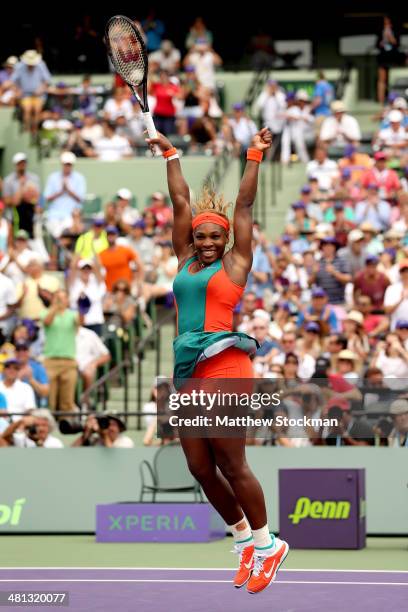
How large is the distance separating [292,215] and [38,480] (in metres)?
7.51

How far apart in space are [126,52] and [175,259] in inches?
415

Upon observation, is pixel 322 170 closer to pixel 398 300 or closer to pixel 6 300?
pixel 398 300

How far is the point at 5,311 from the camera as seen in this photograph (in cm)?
2000

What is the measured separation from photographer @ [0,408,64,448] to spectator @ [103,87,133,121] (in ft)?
34.1

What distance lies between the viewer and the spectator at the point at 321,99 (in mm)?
25875

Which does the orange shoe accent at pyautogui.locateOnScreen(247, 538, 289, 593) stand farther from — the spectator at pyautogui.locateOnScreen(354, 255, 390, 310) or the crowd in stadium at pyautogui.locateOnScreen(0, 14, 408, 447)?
the spectator at pyautogui.locateOnScreen(354, 255, 390, 310)

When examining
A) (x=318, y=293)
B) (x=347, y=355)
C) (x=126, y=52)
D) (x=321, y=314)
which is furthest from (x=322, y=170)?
(x=126, y=52)

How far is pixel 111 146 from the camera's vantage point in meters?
25.6

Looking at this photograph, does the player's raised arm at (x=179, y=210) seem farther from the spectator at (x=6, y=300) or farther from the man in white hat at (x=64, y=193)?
the man in white hat at (x=64, y=193)

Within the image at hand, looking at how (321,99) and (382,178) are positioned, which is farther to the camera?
(321,99)

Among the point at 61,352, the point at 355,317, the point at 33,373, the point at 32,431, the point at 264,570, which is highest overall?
the point at 264,570

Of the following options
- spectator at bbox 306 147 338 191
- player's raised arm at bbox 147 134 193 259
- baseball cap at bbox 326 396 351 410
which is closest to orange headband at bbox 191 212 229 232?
player's raised arm at bbox 147 134 193 259

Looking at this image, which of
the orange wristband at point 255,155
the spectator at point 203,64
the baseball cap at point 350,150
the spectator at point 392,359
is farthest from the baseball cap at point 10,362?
the spectator at point 203,64

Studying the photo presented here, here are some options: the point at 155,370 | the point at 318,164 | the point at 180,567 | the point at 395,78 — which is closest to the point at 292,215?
the point at 318,164
